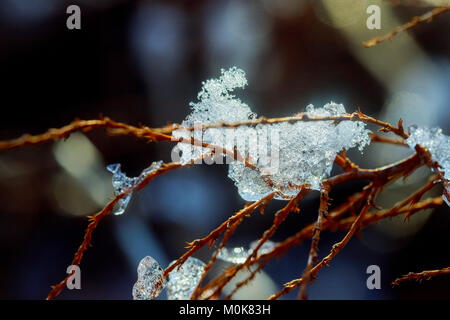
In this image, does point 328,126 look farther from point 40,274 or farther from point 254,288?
point 40,274

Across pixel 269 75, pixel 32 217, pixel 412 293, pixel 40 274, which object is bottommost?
pixel 412 293

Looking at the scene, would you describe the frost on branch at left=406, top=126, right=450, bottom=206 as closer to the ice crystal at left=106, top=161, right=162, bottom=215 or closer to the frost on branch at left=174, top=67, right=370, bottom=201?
the frost on branch at left=174, top=67, right=370, bottom=201

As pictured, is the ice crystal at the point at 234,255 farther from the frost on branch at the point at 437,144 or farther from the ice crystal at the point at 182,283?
the frost on branch at the point at 437,144

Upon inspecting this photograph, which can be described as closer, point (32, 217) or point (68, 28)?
point (68, 28)

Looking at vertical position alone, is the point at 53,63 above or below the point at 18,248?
above

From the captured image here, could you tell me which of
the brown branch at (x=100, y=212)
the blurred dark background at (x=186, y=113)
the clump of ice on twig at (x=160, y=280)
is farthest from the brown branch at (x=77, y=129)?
the blurred dark background at (x=186, y=113)

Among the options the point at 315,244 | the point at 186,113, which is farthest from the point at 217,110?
the point at 186,113

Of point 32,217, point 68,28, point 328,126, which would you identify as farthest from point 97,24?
point 328,126
